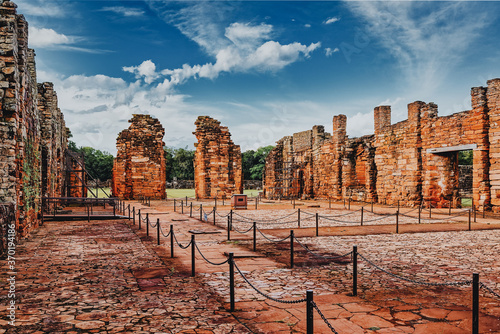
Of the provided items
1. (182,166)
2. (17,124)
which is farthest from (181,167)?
(17,124)

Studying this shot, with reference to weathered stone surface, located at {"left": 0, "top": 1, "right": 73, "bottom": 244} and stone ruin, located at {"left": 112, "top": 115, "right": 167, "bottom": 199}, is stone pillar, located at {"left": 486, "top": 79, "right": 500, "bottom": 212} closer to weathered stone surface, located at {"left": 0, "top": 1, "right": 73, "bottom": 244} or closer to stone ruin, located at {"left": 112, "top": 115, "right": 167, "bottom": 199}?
weathered stone surface, located at {"left": 0, "top": 1, "right": 73, "bottom": 244}

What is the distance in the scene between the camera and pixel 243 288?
20.4 ft

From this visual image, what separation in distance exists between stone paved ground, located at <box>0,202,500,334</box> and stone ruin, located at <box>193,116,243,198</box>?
21312mm

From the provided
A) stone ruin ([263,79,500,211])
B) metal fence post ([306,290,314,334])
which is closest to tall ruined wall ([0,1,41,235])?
metal fence post ([306,290,314,334])

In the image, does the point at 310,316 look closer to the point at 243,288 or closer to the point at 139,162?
the point at 243,288

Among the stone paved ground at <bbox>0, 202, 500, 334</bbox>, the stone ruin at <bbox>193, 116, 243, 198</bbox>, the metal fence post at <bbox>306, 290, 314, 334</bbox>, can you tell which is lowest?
the stone paved ground at <bbox>0, 202, 500, 334</bbox>

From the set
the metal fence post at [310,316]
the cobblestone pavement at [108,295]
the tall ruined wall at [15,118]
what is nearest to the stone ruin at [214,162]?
the tall ruined wall at [15,118]

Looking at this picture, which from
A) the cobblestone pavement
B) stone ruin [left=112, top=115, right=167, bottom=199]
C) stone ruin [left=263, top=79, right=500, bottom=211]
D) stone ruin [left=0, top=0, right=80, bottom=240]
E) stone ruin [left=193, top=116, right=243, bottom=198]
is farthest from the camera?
stone ruin [left=193, top=116, right=243, bottom=198]

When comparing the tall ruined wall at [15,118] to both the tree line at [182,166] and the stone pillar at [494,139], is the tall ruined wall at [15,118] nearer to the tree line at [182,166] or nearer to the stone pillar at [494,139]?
the stone pillar at [494,139]

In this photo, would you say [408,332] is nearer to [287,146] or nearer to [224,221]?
[224,221]

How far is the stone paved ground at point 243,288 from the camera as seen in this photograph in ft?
15.3

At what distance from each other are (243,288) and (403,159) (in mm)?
21517

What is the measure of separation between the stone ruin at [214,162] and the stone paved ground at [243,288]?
21.3m

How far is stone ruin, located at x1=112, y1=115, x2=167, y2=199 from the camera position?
31422 mm
